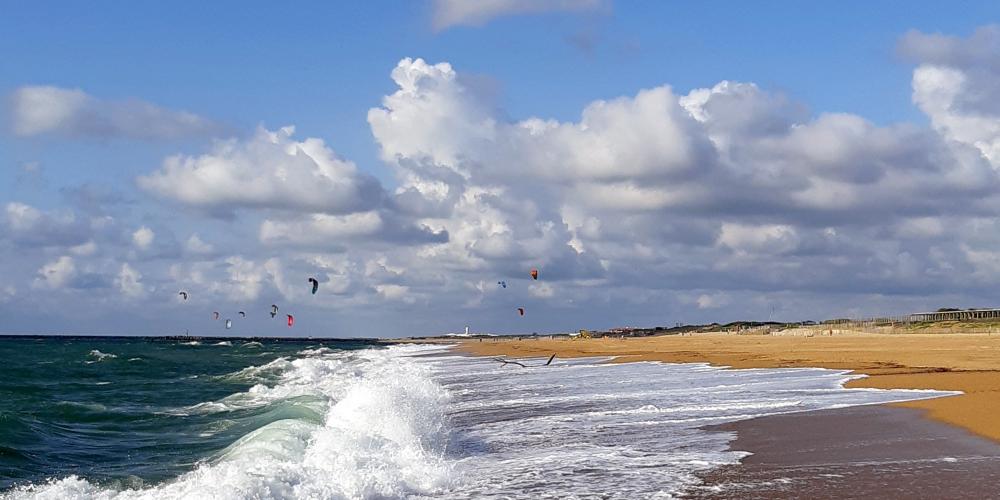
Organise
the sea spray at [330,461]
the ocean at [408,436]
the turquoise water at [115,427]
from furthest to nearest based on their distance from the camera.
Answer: the turquoise water at [115,427] → the ocean at [408,436] → the sea spray at [330,461]

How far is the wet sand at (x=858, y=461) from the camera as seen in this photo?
9.85 metres

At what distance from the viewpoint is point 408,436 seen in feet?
53.4

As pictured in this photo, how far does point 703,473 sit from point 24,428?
1804 cm

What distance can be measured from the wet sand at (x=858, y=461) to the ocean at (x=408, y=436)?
1.88 feet

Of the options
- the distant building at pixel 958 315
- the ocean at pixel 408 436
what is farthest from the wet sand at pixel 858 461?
the distant building at pixel 958 315

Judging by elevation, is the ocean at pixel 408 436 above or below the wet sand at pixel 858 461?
below

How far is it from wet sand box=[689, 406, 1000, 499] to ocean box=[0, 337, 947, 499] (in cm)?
57

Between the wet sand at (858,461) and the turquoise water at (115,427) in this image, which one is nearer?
the wet sand at (858,461)

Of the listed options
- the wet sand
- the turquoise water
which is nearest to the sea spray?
the turquoise water

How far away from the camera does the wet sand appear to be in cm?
985

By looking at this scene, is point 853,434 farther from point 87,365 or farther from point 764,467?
point 87,365

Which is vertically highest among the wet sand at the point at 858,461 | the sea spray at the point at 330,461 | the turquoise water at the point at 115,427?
the wet sand at the point at 858,461

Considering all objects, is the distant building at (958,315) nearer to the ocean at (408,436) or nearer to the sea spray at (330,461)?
the ocean at (408,436)

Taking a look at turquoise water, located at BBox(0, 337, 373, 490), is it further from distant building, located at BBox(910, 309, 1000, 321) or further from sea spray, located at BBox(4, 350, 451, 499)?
distant building, located at BBox(910, 309, 1000, 321)
